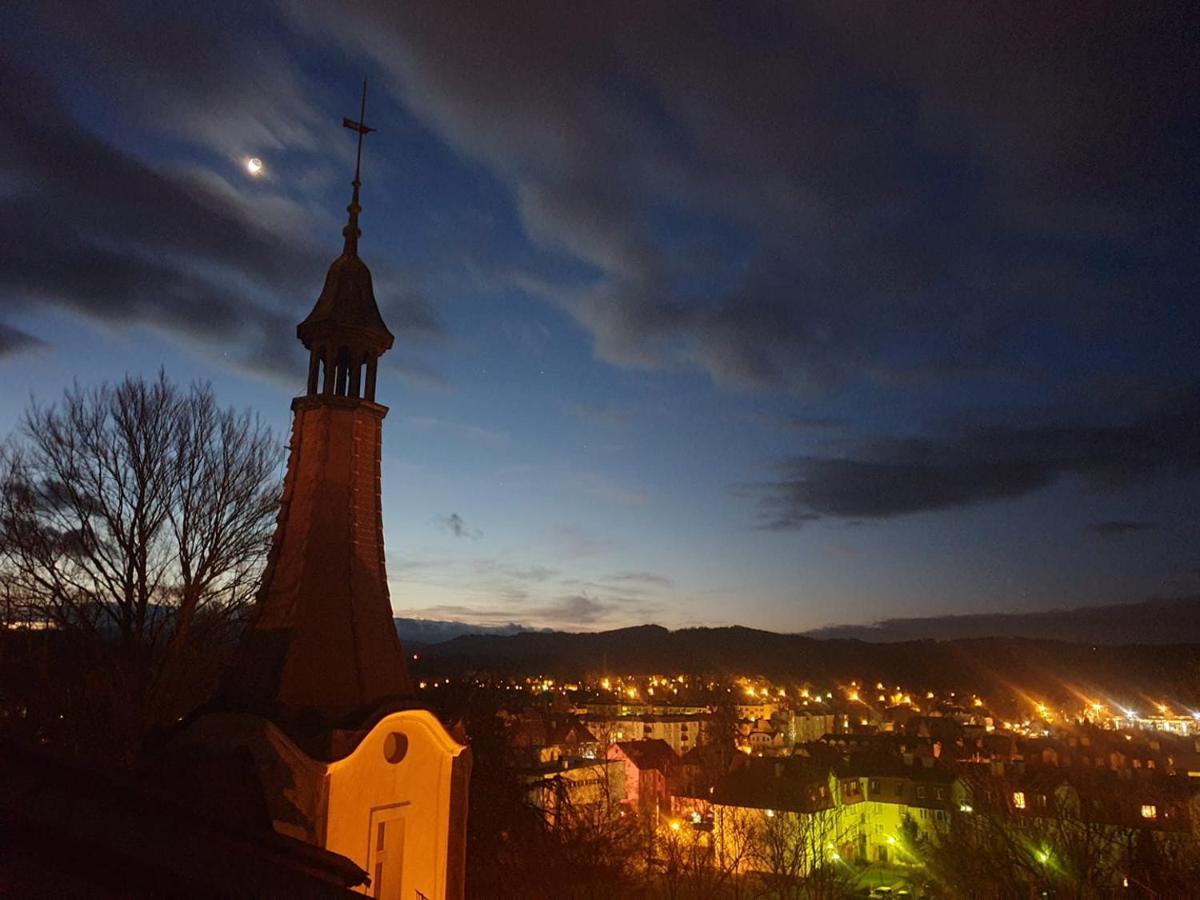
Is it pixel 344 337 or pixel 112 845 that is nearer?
pixel 112 845

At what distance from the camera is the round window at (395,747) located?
1189cm

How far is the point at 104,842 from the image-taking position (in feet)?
15.6

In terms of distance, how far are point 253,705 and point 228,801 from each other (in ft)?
4.34

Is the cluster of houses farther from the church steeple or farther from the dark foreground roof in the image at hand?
the dark foreground roof

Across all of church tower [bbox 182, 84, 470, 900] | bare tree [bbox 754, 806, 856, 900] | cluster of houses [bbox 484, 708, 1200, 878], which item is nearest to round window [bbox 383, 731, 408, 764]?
church tower [bbox 182, 84, 470, 900]

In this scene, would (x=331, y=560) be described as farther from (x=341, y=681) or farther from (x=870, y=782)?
(x=870, y=782)

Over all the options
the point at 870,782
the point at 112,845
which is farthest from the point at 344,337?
the point at 870,782

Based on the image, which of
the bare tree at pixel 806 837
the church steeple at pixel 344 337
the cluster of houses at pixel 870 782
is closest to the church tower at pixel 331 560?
the church steeple at pixel 344 337

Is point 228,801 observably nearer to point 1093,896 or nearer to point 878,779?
point 1093,896

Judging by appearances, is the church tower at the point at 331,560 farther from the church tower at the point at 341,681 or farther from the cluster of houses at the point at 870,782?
the cluster of houses at the point at 870,782

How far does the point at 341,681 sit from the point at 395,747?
132 cm

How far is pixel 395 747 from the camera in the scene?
12047 mm

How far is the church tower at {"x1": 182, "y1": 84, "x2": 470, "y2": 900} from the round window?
20mm

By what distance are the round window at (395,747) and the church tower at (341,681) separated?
0.02 meters
